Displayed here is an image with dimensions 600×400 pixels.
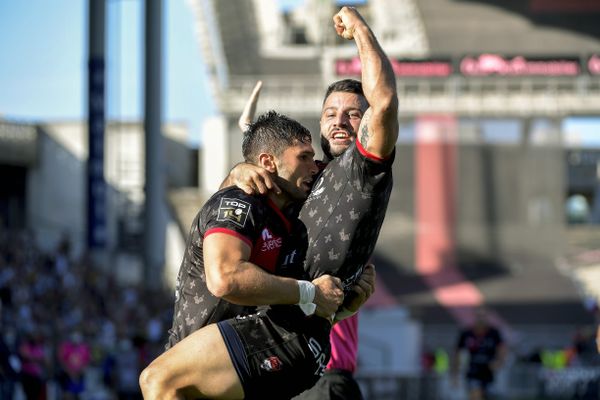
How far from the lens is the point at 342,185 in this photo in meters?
5.60

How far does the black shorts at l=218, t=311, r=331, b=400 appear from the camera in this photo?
17.8 feet

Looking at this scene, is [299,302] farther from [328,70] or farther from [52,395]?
[328,70]

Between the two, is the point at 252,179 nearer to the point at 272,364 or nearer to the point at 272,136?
the point at 272,136

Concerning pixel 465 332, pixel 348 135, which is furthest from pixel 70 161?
pixel 348 135

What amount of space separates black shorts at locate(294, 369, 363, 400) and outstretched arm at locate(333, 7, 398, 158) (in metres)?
2.22

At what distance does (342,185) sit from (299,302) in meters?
0.60

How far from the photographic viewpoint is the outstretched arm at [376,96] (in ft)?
17.4

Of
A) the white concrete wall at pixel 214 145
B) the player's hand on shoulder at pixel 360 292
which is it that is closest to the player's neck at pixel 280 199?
the player's hand on shoulder at pixel 360 292

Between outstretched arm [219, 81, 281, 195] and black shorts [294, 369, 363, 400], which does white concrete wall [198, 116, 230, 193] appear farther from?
outstretched arm [219, 81, 281, 195]

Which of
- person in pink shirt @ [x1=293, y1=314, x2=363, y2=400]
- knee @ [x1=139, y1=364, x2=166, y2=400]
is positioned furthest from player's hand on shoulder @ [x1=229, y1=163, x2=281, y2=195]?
person in pink shirt @ [x1=293, y1=314, x2=363, y2=400]

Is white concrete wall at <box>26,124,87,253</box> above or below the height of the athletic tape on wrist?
below

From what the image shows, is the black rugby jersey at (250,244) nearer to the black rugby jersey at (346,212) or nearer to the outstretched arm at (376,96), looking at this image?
the black rugby jersey at (346,212)

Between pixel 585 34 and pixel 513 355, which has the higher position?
pixel 585 34

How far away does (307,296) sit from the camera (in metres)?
5.41
